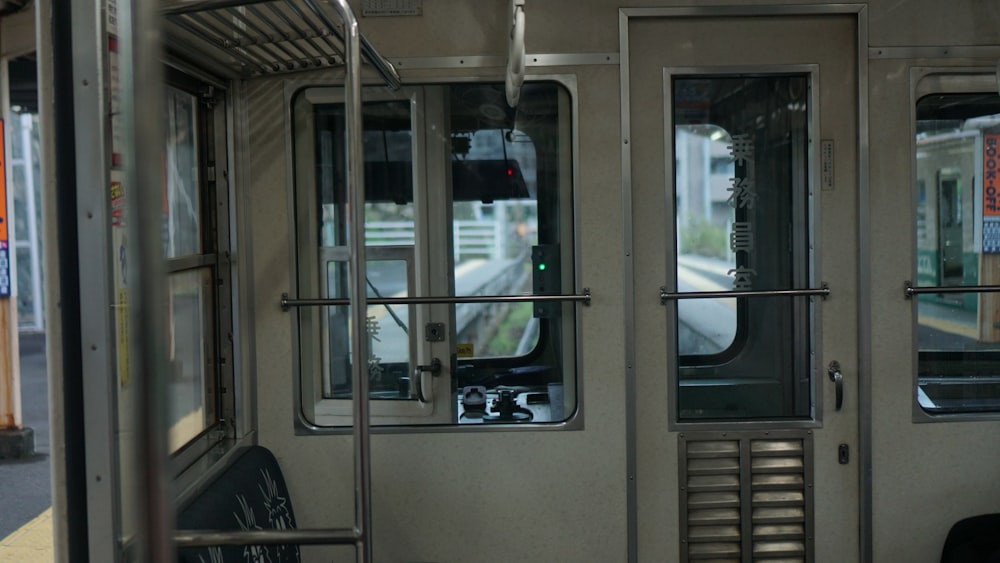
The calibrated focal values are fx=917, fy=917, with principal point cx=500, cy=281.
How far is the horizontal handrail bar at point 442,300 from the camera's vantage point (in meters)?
3.16

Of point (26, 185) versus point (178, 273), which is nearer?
point (178, 273)

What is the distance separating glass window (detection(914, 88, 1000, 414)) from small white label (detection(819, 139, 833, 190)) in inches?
12.1

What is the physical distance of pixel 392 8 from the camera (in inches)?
123

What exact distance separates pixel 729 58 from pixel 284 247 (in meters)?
1.68

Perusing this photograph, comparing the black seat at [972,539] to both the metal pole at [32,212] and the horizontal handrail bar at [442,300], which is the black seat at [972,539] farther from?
the metal pole at [32,212]

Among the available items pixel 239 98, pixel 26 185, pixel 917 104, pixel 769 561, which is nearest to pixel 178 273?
pixel 239 98

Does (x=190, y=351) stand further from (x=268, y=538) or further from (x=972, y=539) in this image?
(x=972, y=539)

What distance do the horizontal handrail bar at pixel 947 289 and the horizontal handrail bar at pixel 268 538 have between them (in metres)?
2.19

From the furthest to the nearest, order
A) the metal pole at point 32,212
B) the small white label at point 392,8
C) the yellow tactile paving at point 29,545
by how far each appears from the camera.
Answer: the metal pole at point 32,212 < the yellow tactile paving at point 29,545 < the small white label at point 392,8

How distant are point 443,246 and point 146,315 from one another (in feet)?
7.12

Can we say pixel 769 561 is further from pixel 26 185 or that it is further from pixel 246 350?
pixel 26 185

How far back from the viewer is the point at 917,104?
3217 mm

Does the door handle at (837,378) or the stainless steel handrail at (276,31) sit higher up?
the stainless steel handrail at (276,31)

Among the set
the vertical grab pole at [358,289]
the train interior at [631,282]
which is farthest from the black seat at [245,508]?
the vertical grab pole at [358,289]
